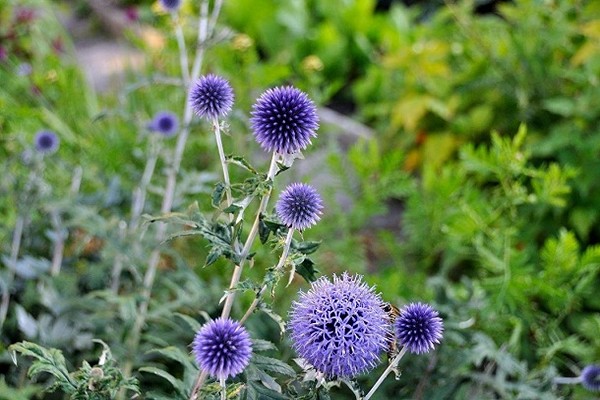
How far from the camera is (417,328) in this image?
2.93 feet

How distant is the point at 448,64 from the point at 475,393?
1.79 metres

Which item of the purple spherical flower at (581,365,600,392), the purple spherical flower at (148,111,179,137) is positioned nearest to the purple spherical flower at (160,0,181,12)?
the purple spherical flower at (148,111,179,137)

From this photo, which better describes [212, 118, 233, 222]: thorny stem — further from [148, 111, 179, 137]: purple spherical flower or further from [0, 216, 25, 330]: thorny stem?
[0, 216, 25, 330]: thorny stem

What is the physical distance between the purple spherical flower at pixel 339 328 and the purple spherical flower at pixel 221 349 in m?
0.07

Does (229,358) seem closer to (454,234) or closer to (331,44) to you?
(454,234)

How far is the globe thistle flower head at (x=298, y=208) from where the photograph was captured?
35.3 inches

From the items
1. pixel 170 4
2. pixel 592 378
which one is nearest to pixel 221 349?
pixel 592 378

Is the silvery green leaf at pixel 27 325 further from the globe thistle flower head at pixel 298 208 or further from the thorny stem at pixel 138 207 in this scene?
the globe thistle flower head at pixel 298 208

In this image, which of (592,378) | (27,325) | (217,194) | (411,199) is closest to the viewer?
(217,194)

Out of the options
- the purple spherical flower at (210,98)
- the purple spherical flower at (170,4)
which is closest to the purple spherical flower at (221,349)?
the purple spherical flower at (210,98)

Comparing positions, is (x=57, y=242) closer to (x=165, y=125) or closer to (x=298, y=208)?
(x=165, y=125)

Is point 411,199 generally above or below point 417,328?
above

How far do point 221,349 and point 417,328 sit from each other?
0.25 meters

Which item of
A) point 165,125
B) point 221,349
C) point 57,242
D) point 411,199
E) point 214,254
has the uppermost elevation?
point 411,199
